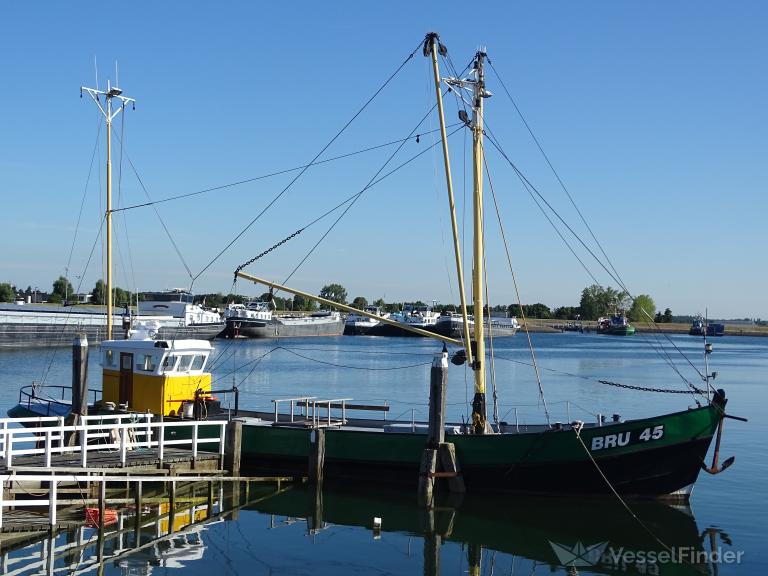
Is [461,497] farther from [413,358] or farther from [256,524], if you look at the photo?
[413,358]

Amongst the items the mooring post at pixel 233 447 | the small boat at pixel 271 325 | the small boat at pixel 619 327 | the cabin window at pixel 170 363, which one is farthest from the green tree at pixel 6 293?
the mooring post at pixel 233 447

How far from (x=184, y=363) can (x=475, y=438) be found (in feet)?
32.1

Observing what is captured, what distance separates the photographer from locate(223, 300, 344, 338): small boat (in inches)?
4739

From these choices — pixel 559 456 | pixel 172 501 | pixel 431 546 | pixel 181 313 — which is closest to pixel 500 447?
pixel 559 456

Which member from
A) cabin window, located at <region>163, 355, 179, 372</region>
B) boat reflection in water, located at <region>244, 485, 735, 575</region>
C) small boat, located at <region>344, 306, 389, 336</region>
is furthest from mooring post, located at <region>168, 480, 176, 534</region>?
small boat, located at <region>344, 306, 389, 336</region>

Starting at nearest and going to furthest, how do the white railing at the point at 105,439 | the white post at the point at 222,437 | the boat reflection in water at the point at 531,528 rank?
the boat reflection in water at the point at 531,528, the white railing at the point at 105,439, the white post at the point at 222,437

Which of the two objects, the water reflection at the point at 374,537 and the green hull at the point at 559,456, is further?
the green hull at the point at 559,456

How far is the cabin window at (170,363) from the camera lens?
2606 centimetres

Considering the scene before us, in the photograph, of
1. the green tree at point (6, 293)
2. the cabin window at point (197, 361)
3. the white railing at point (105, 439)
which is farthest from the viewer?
the green tree at point (6, 293)

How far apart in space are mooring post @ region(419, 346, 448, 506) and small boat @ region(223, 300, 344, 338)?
8650 cm

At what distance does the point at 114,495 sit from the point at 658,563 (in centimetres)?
1301

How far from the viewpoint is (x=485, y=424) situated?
22.7m

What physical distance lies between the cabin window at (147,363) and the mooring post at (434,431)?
9412 mm

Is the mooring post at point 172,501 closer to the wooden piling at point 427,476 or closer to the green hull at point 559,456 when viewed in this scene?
the green hull at point 559,456
